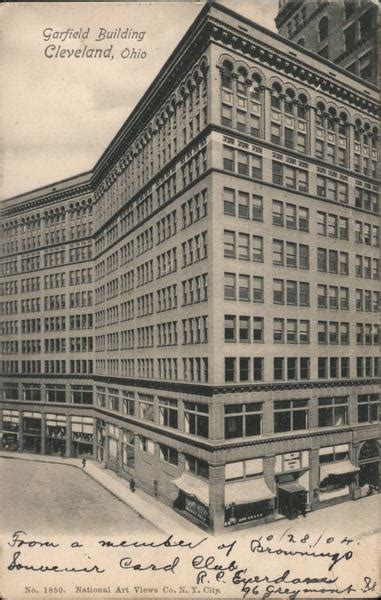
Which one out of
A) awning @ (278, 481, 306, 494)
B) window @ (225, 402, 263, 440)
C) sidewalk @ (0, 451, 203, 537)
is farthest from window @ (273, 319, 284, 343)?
sidewalk @ (0, 451, 203, 537)

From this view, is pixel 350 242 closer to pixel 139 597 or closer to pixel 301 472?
pixel 301 472

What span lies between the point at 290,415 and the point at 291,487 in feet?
15.2

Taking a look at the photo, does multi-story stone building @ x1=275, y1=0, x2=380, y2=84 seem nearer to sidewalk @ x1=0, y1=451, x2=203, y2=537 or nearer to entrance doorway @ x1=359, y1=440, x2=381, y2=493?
entrance doorway @ x1=359, y1=440, x2=381, y2=493

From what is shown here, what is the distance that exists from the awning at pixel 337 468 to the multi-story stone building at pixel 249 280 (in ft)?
0.39

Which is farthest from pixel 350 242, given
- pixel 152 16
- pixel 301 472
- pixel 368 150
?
pixel 152 16

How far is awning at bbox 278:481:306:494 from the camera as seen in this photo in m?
31.5

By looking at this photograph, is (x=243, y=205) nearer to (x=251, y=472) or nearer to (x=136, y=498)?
(x=251, y=472)

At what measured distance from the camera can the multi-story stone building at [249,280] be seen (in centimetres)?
3055

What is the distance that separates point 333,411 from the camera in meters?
35.6

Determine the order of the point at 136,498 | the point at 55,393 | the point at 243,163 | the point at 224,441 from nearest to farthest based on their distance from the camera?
the point at 224,441, the point at 243,163, the point at 136,498, the point at 55,393

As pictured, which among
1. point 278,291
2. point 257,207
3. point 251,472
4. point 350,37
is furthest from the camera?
point 350,37

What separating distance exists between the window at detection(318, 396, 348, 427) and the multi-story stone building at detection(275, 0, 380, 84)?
26746mm

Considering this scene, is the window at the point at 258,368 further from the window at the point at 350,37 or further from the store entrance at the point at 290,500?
the window at the point at 350,37

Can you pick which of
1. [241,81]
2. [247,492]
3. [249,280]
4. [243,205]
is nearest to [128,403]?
[247,492]
